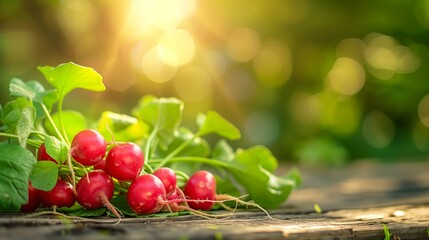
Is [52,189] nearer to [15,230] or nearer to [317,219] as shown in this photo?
[15,230]

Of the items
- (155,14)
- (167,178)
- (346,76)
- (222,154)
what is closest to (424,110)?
(346,76)

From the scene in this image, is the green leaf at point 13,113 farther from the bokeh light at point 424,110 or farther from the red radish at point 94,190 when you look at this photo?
the bokeh light at point 424,110

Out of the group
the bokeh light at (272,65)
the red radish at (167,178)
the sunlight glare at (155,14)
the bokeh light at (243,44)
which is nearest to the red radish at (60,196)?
the red radish at (167,178)

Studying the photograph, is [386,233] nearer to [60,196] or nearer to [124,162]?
[124,162]

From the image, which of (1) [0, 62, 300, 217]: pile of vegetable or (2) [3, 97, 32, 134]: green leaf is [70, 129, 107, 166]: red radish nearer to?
(1) [0, 62, 300, 217]: pile of vegetable

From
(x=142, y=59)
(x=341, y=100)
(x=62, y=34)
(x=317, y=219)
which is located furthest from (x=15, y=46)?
(x=317, y=219)
